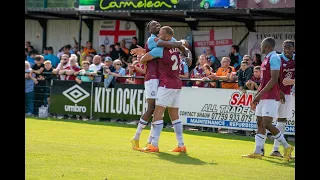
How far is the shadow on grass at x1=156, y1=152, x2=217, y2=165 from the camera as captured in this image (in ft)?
38.1

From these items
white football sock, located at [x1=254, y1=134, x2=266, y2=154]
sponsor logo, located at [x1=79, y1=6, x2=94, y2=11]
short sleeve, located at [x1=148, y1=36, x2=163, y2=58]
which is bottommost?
white football sock, located at [x1=254, y1=134, x2=266, y2=154]

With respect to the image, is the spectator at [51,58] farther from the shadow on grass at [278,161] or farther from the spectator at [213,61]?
the shadow on grass at [278,161]

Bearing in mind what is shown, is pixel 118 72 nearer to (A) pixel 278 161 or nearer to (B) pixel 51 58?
(B) pixel 51 58

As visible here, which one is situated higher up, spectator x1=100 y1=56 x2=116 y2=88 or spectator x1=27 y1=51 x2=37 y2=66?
spectator x1=27 y1=51 x2=37 y2=66

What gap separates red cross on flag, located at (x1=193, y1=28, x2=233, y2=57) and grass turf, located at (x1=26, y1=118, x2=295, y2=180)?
30.2 feet

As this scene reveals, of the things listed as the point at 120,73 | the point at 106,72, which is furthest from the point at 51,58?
the point at 120,73

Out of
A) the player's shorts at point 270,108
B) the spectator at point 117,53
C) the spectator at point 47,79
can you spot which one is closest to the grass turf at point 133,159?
the player's shorts at point 270,108

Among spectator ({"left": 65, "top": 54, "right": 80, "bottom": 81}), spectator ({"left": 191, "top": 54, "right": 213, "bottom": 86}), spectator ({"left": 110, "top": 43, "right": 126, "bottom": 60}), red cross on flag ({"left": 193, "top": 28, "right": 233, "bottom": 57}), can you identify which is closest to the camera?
spectator ({"left": 191, "top": 54, "right": 213, "bottom": 86})

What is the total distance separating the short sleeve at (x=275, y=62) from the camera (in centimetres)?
1207

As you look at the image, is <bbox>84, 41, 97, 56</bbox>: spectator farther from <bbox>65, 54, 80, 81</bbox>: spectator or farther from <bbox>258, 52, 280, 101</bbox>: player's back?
<bbox>258, 52, 280, 101</bbox>: player's back

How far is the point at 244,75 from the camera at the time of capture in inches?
743

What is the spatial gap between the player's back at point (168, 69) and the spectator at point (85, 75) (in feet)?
32.2

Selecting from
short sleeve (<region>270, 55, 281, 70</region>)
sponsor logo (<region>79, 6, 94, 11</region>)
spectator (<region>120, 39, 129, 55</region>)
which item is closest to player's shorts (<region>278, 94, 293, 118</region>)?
short sleeve (<region>270, 55, 281, 70</region>)
